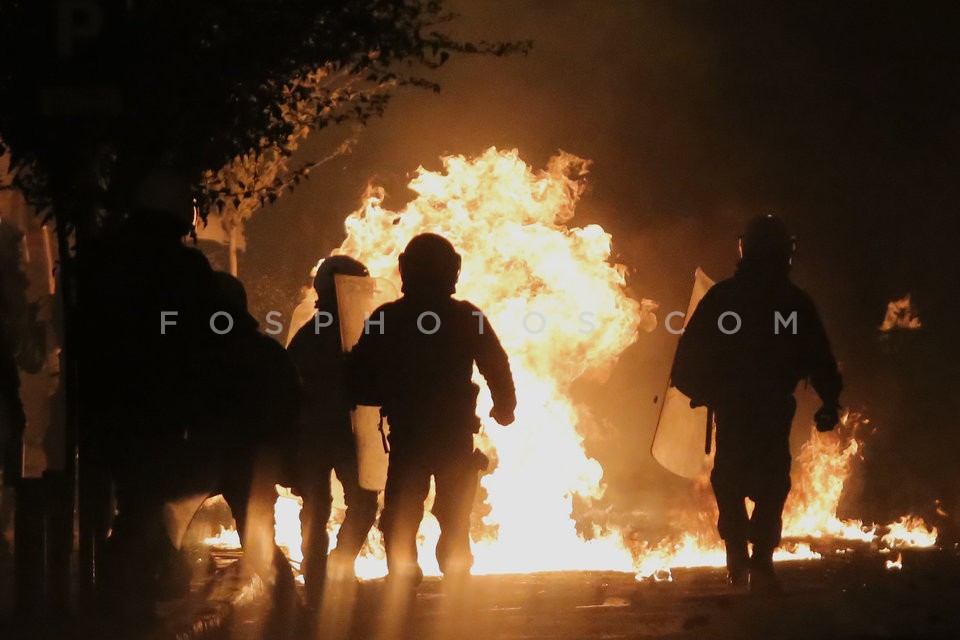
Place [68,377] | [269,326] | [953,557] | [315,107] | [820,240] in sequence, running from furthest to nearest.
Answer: [269,326]
[820,240]
[315,107]
[953,557]
[68,377]

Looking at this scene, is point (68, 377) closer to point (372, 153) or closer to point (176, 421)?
point (176, 421)

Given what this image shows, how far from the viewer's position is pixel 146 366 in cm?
729

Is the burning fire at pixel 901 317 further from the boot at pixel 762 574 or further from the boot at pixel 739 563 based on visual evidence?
the boot at pixel 762 574

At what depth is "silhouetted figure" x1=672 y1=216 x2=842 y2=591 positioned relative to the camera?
9562mm

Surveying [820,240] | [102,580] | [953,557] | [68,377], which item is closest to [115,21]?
[68,377]

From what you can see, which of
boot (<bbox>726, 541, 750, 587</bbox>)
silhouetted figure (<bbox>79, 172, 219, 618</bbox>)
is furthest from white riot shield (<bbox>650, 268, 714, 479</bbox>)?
silhouetted figure (<bbox>79, 172, 219, 618</bbox>)

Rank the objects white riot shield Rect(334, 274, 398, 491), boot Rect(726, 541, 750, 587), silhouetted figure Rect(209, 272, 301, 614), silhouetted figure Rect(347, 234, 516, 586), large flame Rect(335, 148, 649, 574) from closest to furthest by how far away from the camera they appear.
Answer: silhouetted figure Rect(209, 272, 301, 614)
silhouetted figure Rect(347, 234, 516, 586)
boot Rect(726, 541, 750, 587)
white riot shield Rect(334, 274, 398, 491)
large flame Rect(335, 148, 649, 574)

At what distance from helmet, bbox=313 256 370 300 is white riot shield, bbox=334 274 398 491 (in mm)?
36

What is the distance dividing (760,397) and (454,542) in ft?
6.53

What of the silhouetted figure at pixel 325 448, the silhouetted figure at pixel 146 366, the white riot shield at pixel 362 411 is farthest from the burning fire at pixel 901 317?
the silhouetted figure at pixel 146 366

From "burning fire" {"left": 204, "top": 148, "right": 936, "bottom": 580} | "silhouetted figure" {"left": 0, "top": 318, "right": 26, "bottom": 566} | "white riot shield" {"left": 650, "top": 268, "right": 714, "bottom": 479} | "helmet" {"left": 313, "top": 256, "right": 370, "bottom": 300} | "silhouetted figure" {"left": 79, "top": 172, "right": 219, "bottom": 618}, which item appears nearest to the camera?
"silhouetted figure" {"left": 79, "top": 172, "right": 219, "bottom": 618}

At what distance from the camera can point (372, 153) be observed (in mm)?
33000

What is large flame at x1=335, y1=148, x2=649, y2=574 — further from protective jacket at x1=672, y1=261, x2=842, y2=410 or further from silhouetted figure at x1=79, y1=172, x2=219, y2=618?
silhouetted figure at x1=79, y1=172, x2=219, y2=618

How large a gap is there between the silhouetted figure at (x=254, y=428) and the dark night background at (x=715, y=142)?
1778cm
